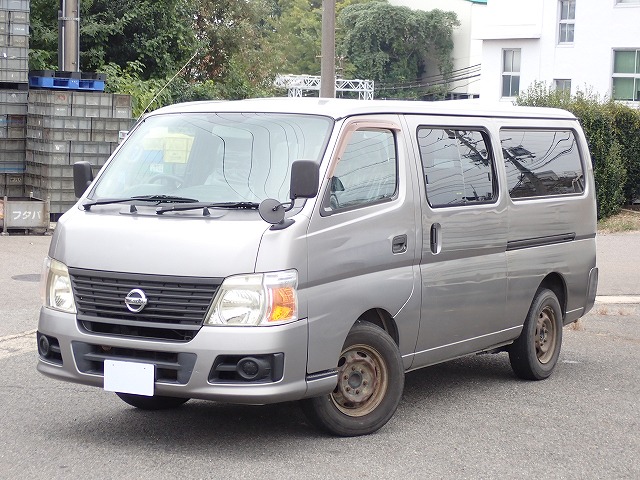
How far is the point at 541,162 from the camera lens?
28.9 ft

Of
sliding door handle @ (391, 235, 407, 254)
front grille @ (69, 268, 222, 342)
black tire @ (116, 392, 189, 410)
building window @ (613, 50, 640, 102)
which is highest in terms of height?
building window @ (613, 50, 640, 102)

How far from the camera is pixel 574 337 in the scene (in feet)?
36.2

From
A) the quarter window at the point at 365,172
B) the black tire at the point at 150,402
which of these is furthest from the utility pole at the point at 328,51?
the black tire at the point at 150,402

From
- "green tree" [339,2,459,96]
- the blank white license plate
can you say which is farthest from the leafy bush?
"green tree" [339,2,459,96]

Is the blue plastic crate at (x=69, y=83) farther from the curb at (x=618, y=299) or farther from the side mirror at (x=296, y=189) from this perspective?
the side mirror at (x=296, y=189)

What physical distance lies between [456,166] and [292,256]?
6.58 feet

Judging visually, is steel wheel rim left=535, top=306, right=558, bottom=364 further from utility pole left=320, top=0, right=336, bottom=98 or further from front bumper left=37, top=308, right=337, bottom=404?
utility pole left=320, top=0, right=336, bottom=98

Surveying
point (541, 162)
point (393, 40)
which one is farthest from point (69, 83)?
point (393, 40)

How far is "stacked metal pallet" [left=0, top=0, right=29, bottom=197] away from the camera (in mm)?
19156

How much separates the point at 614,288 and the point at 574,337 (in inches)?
154

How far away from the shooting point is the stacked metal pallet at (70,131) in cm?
1869

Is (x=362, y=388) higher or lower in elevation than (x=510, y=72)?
lower

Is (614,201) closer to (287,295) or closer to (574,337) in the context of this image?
(574,337)

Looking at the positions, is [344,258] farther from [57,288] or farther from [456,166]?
[57,288]
